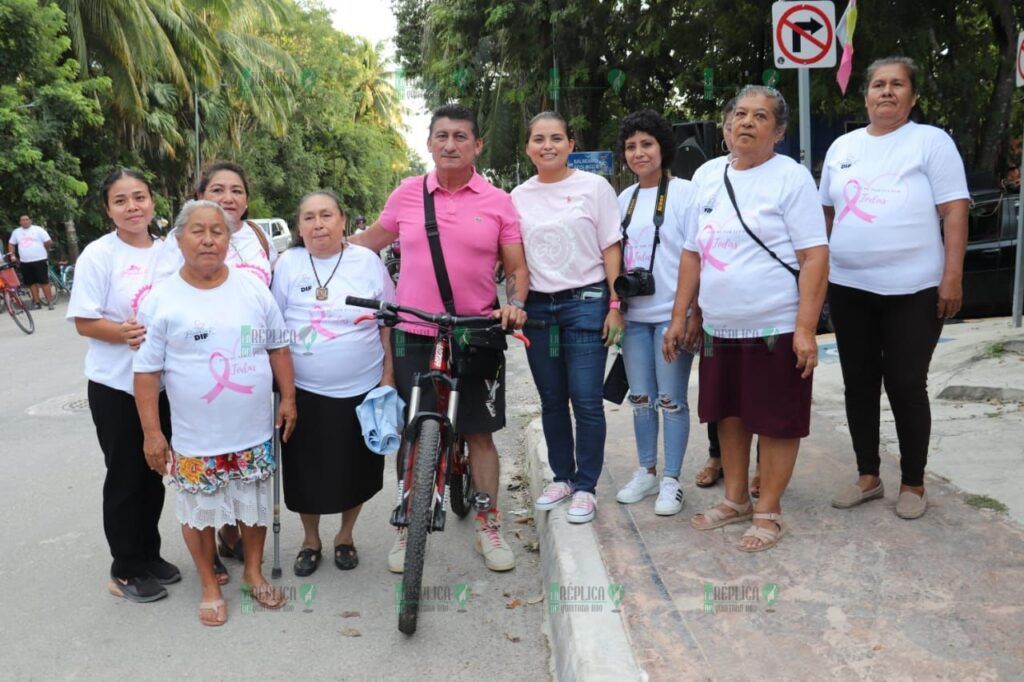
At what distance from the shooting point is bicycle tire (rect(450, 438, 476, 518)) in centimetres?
440

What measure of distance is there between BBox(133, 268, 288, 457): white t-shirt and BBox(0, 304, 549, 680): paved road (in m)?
0.75

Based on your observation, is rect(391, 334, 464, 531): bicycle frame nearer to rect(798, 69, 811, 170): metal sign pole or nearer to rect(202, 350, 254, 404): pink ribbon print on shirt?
rect(202, 350, 254, 404): pink ribbon print on shirt

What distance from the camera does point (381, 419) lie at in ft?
12.6

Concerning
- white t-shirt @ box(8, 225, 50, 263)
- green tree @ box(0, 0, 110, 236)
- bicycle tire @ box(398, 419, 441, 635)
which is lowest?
bicycle tire @ box(398, 419, 441, 635)

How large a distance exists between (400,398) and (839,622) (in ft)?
6.56

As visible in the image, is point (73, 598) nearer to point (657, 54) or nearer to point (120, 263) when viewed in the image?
point (120, 263)

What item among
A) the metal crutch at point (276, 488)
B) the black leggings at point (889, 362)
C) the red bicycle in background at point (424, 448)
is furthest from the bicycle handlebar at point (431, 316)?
the black leggings at point (889, 362)

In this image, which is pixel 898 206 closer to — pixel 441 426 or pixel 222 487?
pixel 441 426

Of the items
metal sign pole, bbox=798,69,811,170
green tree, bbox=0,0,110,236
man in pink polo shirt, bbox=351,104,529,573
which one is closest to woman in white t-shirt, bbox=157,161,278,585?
man in pink polo shirt, bbox=351,104,529,573

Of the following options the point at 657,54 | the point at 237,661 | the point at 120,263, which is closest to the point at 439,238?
the point at 120,263

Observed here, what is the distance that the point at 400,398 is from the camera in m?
3.99

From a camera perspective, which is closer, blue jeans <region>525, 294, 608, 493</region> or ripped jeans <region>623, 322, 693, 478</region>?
blue jeans <region>525, 294, 608, 493</region>

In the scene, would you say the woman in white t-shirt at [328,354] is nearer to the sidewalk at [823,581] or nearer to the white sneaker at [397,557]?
the white sneaker at [397,557]

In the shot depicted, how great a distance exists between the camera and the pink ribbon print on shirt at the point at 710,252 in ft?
12.2
